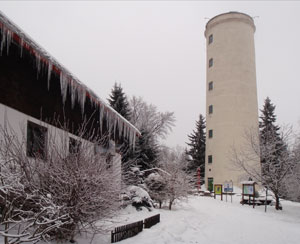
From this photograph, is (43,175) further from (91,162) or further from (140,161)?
(140,161)

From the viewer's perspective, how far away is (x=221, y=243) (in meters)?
7.69

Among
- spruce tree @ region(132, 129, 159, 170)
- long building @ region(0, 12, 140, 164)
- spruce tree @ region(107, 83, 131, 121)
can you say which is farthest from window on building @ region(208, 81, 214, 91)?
long building @ region(0, 12, 140, 164)

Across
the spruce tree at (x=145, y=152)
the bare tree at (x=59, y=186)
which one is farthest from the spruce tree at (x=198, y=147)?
the bare tree at (x=59, y=186)

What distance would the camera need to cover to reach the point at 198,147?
41.2 meters

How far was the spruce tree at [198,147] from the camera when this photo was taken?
1573 inches

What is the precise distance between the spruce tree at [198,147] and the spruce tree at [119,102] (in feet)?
64.4

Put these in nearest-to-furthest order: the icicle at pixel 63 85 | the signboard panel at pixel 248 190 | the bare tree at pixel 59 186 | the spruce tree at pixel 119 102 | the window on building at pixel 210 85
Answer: the bare tree at pixel 59 186, the icicle at pixel 63 85, the signboard panel at pixel 248 190, the spruce tree at pixel 119 102, the window on building at pixel 210 85

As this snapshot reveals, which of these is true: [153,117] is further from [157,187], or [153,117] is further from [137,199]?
[137,199]

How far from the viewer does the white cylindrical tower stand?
97.0ft

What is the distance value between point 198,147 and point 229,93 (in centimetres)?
1327

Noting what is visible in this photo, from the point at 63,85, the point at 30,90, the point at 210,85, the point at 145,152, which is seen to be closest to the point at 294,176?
the point at 145,152

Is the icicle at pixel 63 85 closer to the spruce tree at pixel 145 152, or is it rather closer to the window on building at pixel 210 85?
the spruce tree at pixel 145 152

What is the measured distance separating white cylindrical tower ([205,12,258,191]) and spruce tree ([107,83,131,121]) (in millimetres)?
11974

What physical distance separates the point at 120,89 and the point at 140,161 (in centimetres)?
823
